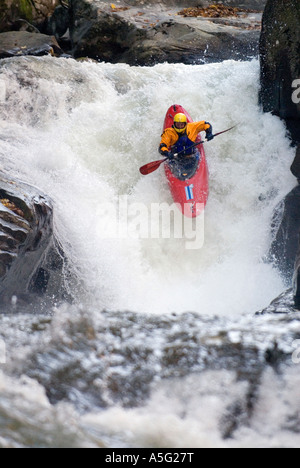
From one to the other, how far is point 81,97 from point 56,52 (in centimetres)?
299

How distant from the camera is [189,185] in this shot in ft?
20.9

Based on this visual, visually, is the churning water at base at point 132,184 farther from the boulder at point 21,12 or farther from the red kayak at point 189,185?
the boulder at point 21,12

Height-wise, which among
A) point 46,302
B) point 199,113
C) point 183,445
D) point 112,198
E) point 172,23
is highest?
point 172,23

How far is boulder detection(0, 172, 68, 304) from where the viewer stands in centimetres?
410

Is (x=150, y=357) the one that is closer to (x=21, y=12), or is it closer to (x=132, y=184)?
(x=132, y=184)

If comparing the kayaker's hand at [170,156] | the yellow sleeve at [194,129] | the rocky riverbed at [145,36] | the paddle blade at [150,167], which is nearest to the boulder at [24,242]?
the paddle blade at [150,167]

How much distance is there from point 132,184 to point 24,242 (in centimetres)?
277

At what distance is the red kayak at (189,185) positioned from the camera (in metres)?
6.32

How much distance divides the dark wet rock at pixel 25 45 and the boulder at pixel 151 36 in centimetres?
90

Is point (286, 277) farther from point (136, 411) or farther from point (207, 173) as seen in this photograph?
point (136, 411)

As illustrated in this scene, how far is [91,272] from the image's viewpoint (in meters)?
5.50

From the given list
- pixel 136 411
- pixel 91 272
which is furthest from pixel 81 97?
pixel 136 411

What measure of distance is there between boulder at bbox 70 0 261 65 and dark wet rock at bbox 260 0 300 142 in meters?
Result: 3.05

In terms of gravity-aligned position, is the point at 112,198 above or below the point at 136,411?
above
